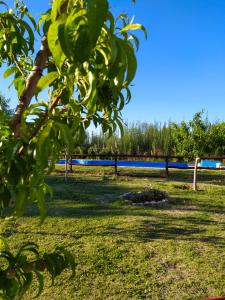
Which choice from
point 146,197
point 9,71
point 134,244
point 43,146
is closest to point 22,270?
point 43,146

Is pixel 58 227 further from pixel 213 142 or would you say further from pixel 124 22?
pixel 213 142

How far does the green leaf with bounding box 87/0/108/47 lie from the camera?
2.40ft

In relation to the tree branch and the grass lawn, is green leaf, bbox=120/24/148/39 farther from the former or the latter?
the grass lawn

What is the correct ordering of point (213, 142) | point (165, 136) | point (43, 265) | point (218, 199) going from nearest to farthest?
point (43, 265) < point (218, 199) < point (213, 142) < point (165, 136)

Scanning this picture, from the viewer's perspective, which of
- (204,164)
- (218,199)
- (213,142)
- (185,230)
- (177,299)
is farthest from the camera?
(204,164)

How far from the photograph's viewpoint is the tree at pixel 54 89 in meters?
0.83

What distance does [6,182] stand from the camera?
1.27 meters

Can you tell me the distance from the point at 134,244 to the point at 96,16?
5852 mm

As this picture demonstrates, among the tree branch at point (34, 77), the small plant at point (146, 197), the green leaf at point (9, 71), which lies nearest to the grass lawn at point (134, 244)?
the small plant at point (146, 197)

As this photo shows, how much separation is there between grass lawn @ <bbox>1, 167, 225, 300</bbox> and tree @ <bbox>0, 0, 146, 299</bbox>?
3.51 meters

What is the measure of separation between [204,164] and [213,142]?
12.6 meters

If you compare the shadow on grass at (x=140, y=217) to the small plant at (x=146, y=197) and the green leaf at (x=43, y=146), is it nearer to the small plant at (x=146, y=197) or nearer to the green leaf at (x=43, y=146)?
the small plant at (x=146, y=197)

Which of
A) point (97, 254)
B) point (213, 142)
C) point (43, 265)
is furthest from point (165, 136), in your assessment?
point (43, 265)

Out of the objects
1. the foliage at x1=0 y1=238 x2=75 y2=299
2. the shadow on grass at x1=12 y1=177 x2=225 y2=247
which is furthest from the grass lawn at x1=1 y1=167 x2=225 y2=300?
the foliage at x1=0 y1=238 x2=75 y2=299
